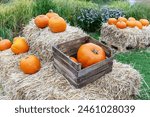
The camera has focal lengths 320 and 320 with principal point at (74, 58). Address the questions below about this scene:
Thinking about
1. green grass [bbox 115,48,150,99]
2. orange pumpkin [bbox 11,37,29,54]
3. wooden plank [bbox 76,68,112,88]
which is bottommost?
green grass [bbox 115,48,150,99]

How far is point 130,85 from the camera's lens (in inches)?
166

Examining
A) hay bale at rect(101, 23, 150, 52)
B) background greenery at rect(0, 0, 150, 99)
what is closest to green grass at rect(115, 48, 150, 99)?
background greenery at rect(0, 0, 150, 99)

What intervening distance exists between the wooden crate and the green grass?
0.95m

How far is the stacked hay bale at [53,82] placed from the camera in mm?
→ 3961

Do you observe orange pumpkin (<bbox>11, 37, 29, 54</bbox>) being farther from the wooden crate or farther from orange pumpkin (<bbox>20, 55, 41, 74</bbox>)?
the wooden crate

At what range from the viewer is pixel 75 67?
3.91m

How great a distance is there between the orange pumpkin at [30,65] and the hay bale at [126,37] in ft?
8.14

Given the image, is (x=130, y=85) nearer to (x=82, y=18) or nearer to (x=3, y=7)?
(x=82, y=18)

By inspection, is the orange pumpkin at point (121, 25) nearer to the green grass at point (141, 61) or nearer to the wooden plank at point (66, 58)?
the green grass at point (141, 61)

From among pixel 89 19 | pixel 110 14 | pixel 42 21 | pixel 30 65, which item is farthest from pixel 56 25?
pixel 110 14

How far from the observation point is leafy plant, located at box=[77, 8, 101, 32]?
7.59 meters

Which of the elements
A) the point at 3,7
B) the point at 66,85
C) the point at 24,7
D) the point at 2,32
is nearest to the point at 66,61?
the point at 66,85

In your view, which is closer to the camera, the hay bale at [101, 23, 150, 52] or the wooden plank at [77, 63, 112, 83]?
the wooden plank at [77, 63, 112, 83]

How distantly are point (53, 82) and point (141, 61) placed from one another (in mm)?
2485
